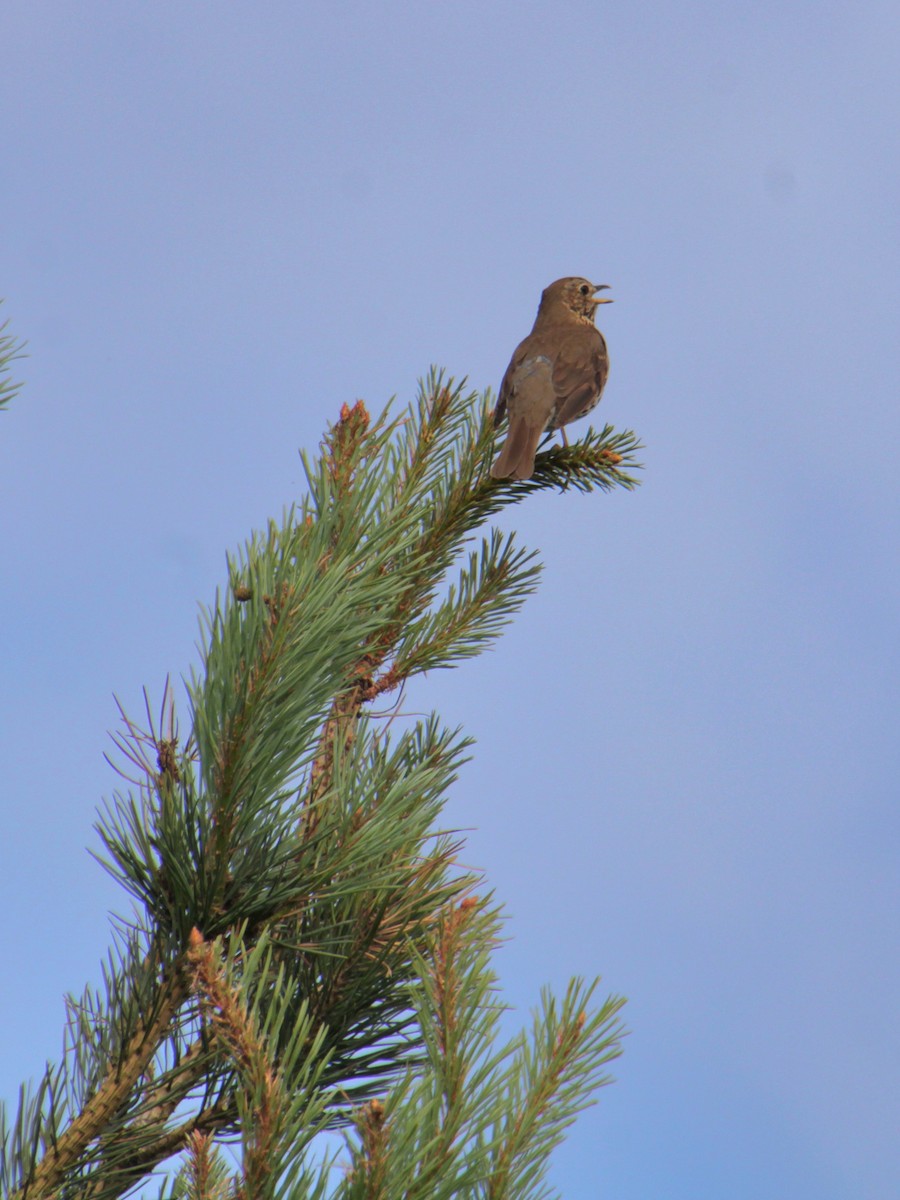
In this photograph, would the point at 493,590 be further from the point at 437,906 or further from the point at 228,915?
the point at 228,915

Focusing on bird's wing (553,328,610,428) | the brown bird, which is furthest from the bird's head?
bird's wing (553,328,610,428)

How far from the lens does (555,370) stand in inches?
→ 258

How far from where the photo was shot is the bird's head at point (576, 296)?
859cm

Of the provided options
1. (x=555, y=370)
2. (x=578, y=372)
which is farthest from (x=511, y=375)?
(x=578, y=372)

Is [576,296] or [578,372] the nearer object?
[578,372]

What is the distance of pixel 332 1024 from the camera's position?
2.29 m

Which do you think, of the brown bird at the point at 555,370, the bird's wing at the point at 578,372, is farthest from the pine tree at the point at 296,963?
the bird's wing at the point at 578,372

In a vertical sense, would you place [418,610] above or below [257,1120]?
above

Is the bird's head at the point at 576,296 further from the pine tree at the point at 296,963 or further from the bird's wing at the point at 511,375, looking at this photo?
the pine tree at the point at 296,963

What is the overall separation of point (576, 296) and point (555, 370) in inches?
91.5

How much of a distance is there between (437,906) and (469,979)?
37 cm

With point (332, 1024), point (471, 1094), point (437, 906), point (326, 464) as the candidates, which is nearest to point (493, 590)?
point (326, 464)

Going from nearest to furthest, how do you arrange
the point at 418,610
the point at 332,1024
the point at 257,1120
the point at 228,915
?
the point at 257,1120
the point at 228,915
the point at 332,1024
the point at 418,610

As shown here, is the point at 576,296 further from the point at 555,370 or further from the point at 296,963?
the point at 296,963
